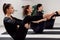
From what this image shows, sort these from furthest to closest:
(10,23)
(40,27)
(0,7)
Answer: (0,7), (40,27), (10,23)

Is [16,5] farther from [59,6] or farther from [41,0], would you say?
[59,6]

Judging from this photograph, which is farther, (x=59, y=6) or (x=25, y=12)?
(x=59, y=6)

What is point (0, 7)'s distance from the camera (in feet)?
17.6

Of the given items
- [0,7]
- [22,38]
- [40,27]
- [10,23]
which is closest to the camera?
[10,23]

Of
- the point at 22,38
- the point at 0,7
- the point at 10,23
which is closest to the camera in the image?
the point at 10,23

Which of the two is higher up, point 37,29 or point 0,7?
point 0,7

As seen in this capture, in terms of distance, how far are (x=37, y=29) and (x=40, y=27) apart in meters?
0.08

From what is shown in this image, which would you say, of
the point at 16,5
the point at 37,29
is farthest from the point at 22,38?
the point at 16,5

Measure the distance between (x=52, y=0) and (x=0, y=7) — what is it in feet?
5.68

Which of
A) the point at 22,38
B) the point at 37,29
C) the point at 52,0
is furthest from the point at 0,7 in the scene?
the point at 22,38

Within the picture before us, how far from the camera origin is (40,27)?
3.73 metres

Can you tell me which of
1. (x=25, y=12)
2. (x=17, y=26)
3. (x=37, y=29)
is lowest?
(x=37, y=29)

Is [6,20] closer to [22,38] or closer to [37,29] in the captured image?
[22,38]

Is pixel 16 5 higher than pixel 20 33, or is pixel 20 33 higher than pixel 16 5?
pixel 16 5
